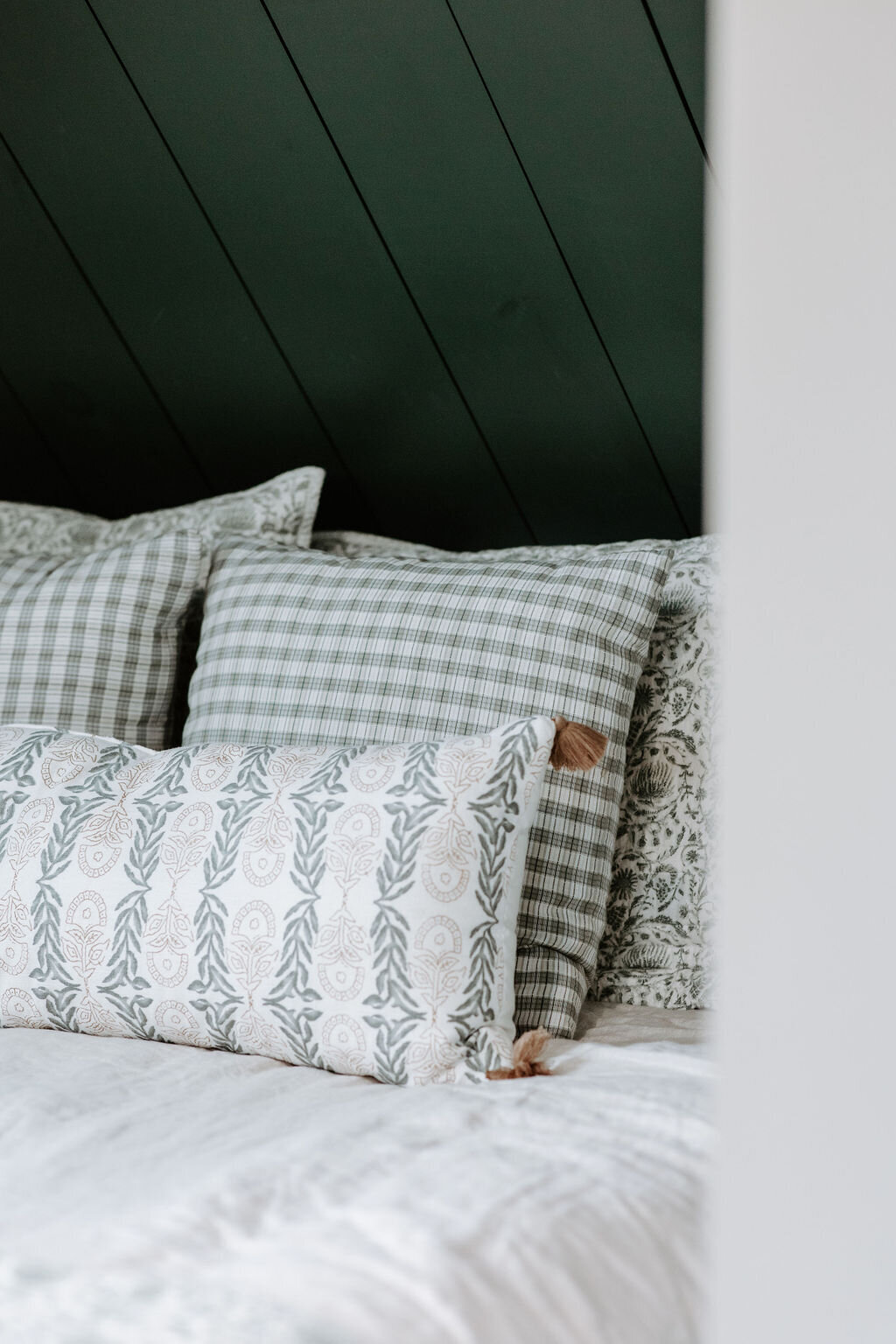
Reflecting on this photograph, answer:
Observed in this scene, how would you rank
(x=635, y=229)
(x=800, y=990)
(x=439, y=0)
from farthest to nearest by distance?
(x=635, y=229), (x=439, y=0), (x=800, y=990)

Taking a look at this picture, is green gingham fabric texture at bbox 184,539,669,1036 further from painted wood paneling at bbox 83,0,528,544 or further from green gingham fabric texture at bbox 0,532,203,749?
painted wood paneling at bbox 83,0,528,544

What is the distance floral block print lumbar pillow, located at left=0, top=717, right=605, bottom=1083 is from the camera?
2.95ft

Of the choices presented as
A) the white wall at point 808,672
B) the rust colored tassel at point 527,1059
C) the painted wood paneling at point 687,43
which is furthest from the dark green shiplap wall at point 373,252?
the white wall at point 808,672

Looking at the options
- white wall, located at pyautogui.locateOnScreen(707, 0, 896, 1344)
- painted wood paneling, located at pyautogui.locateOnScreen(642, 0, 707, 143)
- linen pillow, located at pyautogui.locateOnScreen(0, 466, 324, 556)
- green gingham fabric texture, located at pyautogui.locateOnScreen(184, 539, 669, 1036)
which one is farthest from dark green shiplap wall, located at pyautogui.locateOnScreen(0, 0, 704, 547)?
white wall, located at pyautogui.locateOnScreen(707, 0, 896, 1344)

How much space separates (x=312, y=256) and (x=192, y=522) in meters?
0.39

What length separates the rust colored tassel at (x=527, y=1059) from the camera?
88cm

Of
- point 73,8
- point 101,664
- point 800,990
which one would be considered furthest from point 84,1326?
point 73,8

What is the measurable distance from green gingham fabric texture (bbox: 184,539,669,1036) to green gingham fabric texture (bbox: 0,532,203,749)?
4.4 inches

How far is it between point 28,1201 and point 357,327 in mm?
1229

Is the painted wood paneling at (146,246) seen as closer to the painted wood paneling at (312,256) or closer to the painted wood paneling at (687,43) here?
the painted wood paneling at (312,256)

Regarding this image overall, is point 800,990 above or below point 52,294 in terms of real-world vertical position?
below

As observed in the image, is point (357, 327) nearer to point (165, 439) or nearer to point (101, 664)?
point (165, 439)

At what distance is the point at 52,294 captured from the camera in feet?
5.64

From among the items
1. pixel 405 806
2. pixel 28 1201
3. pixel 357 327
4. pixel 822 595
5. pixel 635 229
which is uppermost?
pixel 635 229
